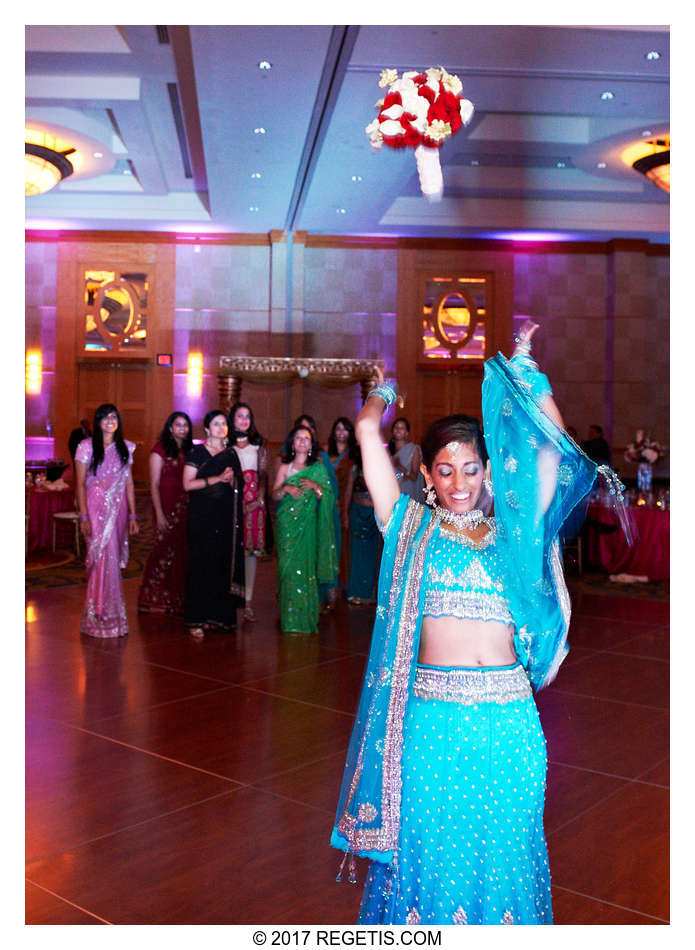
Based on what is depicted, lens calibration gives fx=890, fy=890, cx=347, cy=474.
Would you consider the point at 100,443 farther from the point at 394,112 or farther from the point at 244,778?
the point at 394,112

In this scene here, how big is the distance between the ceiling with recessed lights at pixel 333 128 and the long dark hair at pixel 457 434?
5.48m

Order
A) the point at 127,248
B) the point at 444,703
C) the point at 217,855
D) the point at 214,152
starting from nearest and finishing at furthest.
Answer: the point at 444,703 → the point at 217,855 → the point at 214,152 → the point at 127,248

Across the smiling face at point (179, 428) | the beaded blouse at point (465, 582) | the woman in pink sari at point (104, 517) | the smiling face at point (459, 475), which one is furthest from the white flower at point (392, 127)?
the smiling face at point (179, 428)

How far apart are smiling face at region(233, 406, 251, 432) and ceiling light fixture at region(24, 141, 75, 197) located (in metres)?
5.63

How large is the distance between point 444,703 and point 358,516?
5.43 m

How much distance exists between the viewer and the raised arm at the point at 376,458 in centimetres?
184

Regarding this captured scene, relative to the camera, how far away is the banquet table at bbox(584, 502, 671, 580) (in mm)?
8328

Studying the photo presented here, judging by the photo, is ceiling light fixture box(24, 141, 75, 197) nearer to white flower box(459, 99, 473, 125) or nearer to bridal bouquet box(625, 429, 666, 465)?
bridal bouquet box(625, 429, 666, 465)

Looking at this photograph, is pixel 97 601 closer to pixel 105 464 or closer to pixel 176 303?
pixel 105 464

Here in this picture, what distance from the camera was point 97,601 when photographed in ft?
19.2

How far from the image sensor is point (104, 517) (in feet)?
19.2

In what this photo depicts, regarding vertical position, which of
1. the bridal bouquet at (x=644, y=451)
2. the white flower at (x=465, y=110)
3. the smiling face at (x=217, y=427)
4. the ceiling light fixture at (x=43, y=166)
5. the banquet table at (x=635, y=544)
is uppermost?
the ceiling light fixture at (x=43, y=166)

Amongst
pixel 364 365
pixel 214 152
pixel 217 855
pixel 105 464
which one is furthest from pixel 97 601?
pixel 364 365

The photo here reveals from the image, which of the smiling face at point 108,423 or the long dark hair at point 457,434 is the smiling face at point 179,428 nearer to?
the smiling face at point 108,423
